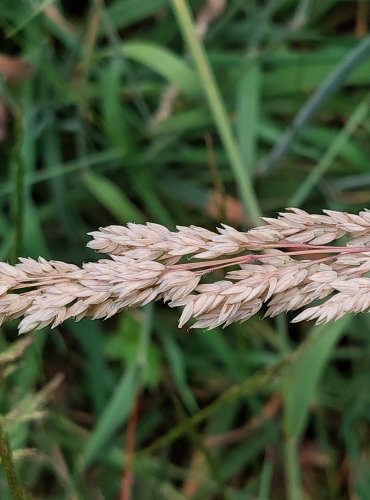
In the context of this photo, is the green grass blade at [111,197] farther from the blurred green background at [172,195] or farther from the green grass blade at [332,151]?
the green grass blade at [332,151]

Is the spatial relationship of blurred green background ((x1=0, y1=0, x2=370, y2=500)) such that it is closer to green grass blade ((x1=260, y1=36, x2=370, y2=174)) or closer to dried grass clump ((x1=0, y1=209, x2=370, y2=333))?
green grass blade ((x1=260, y1=36, x2=370, y2=174))

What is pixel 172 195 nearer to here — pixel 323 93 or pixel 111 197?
pixel 111 197

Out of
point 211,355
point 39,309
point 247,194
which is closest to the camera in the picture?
point 39,309

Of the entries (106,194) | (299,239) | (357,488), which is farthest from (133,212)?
(299,239)

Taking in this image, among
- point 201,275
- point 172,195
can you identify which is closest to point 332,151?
point 172,195

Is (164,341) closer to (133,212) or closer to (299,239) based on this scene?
(133,212)

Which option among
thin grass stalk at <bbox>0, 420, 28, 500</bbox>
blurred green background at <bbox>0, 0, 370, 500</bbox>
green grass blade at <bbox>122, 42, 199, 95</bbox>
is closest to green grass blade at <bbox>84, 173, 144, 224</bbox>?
blurred green background at <bbox>0, 0, 370, 500</bbox>
